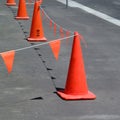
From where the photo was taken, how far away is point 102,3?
2075 centimetres

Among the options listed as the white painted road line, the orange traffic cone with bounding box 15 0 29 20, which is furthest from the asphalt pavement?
the white painted road line

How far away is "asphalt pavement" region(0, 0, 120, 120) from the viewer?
6.31 metres

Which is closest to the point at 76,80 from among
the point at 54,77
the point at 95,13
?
the point at 54,77

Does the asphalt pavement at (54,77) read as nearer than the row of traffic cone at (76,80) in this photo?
Yes

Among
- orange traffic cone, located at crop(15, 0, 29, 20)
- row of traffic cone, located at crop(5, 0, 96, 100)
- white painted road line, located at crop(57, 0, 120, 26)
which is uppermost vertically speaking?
row of traffic cone, located at crop(5, 0, 96, 100)

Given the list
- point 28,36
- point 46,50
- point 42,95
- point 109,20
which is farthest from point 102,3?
point 42,95

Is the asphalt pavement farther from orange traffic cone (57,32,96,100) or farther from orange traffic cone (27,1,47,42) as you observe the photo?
orange traffic cone (27,1,47,42)

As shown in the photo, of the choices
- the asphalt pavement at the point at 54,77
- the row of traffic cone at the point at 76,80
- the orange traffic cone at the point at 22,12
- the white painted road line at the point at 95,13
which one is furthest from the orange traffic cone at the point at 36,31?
the row of traffic cone at the point at 76,80

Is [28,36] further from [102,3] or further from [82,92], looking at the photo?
[102,3]

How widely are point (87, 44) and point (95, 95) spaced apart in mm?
4207

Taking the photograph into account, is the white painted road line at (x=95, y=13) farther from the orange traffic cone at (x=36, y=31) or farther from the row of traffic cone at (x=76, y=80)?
the row of traffic cone at (x=76, y=80)

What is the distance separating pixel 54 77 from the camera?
26.7 feet

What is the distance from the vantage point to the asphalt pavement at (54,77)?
→ 631cm

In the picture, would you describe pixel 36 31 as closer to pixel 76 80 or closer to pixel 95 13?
pixel 76 80
